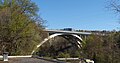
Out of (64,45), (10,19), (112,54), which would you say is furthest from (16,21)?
(64,45)

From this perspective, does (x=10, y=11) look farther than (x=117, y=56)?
Yes

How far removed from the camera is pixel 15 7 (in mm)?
35469

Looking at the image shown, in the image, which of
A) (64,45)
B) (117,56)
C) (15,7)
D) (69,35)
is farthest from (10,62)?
(64,45)

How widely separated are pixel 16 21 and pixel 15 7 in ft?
7.58

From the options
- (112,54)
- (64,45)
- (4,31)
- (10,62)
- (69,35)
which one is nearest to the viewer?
(10,62)

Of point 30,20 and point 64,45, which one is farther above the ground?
point 30,20

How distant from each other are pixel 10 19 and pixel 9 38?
245 cm

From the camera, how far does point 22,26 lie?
112ft

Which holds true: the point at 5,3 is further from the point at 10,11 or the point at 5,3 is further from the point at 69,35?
the point at 69,35

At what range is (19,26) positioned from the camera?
34094 millimetres

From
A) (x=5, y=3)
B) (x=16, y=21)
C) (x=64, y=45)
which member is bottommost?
(x=64, y=45)

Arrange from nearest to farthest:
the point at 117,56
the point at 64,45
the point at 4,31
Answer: the point at 117,56, the point at 4,31, the point at 64,45

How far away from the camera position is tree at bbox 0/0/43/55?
33625mm

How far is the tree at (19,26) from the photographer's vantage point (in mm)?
33625
